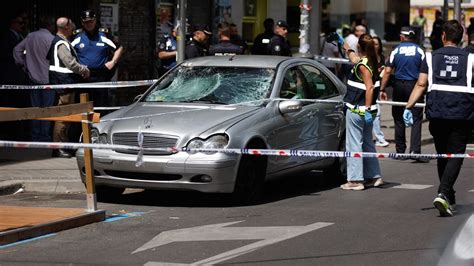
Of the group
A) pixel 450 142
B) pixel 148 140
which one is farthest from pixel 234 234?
pixel 450 142

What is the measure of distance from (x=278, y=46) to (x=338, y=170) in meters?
5.72

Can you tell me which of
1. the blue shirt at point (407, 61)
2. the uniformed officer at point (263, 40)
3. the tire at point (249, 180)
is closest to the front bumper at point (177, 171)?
the tire at point (249, 180)

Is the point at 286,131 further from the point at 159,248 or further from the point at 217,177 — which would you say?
the point at 159,248

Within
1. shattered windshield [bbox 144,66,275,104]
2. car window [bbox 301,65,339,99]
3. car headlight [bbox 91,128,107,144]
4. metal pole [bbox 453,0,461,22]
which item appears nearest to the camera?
car headlight [bbox 91,128,107,144]

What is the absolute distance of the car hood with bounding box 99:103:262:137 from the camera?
442 inches

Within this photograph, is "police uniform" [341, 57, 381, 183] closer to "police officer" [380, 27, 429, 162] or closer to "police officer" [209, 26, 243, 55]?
"police officer" [380, 27, 429, 162]

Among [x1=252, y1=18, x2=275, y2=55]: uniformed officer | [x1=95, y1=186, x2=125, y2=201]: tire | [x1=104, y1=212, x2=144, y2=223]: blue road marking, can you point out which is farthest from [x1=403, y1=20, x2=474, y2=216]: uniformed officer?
[x1=252, y1=18, x2=275, y2=55]: uniformed officer

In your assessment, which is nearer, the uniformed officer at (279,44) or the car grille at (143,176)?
the car grille at (143,176)

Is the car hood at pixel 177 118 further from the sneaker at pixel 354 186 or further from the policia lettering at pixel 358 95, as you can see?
the sneaker at pixel 354 186

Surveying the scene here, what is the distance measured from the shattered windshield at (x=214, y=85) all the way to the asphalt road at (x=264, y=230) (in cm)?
109

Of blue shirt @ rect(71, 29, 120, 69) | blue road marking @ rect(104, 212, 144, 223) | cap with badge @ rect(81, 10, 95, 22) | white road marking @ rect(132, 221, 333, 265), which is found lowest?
blue road marking @ rect(104, 212, 144, 223)

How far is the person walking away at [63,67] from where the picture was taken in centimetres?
1477

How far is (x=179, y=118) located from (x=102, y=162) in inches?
36.0

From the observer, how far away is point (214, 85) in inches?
489
